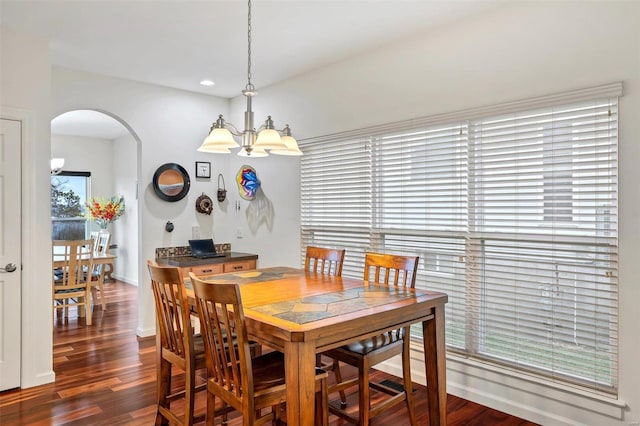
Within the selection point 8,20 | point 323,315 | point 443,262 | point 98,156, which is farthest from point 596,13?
point 98,156

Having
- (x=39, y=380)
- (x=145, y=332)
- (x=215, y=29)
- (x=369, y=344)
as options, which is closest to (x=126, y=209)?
(x=145, y=332)

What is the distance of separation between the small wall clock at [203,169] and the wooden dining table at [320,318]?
7.01ft

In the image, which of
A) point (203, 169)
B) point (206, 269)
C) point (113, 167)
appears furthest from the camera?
point (113, 167)

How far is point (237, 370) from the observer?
76.9 inches

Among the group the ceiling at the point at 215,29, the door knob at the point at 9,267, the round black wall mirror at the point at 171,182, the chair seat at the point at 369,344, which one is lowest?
the chair seat at the point at 369,344

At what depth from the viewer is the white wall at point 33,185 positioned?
3176 mm

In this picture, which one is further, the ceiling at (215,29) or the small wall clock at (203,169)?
the small wall clock at (203,169)

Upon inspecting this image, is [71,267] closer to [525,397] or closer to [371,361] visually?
[371,361]

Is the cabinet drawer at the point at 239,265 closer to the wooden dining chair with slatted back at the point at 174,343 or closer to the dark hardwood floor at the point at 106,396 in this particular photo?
the dark hardwood floor at the point at 106,396

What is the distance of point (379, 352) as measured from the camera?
2.45 m

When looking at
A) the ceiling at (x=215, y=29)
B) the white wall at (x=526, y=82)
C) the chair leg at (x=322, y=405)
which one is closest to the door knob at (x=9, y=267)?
the ceiling at (x=215, y=29)

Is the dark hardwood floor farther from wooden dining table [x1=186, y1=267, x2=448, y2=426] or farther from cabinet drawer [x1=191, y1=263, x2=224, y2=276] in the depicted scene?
cabinet drawer [x1=191, y1=263, x2=224, y2=276]

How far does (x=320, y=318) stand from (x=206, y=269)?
2.57 meters

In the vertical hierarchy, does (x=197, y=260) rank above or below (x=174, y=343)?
above
